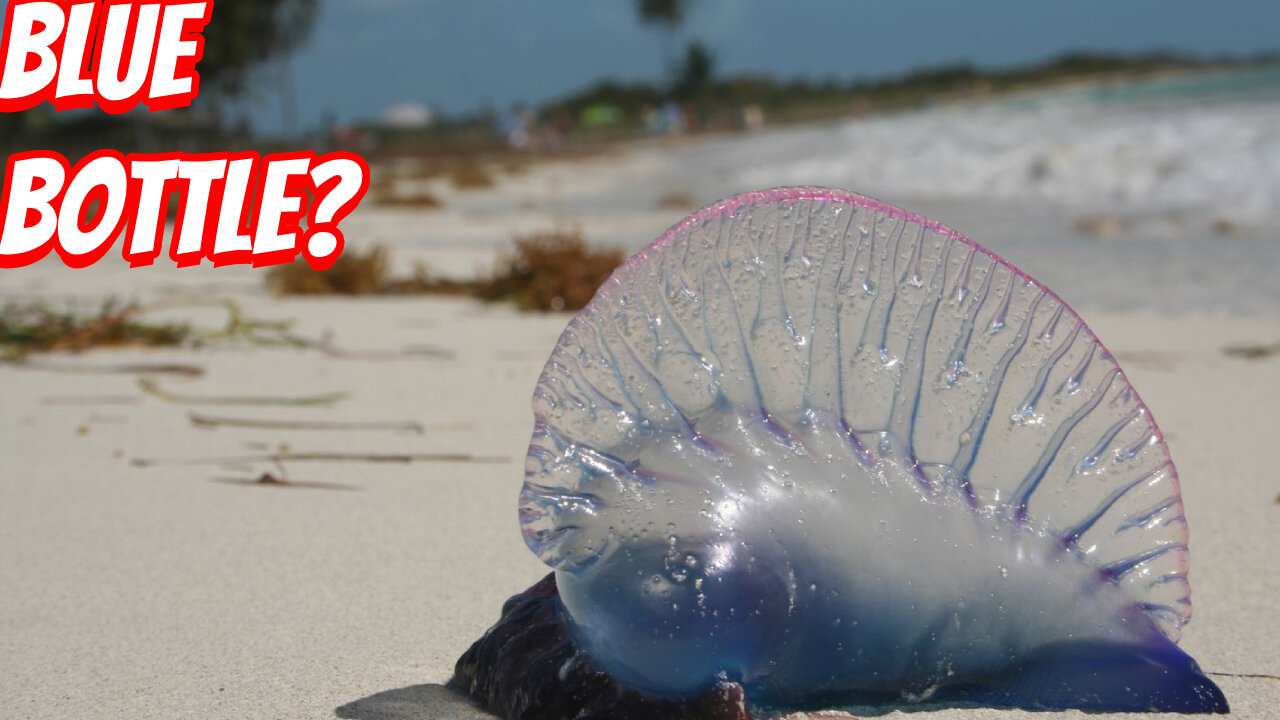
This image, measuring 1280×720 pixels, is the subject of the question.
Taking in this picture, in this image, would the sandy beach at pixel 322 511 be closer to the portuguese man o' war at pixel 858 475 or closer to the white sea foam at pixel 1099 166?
the portuguese man o' war at pixel 858 475

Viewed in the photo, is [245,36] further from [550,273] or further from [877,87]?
[877,87]

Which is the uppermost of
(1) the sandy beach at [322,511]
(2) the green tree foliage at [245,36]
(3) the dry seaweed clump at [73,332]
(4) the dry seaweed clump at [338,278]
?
(2) the green tree foliage at [245,36]

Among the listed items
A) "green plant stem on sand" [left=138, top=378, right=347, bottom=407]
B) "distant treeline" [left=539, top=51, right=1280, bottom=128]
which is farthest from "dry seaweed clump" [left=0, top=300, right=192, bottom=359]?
"distant treeline" [left=539, top=51, right=1280, bottom=128]

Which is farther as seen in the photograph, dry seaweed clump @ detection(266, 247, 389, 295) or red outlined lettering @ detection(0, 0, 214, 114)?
dry seaweed clump @ detection(266, 247, 389, 295)

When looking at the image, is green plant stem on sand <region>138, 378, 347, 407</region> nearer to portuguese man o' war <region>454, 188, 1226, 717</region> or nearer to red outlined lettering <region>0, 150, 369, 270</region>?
red outlined lettering <region>0, 150, 369, 270</region>

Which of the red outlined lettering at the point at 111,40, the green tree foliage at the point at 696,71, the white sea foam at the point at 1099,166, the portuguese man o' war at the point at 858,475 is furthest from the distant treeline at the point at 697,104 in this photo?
the portuguese man o' war at the point at 858,475

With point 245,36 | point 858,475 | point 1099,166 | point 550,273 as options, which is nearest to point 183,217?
point 550,273

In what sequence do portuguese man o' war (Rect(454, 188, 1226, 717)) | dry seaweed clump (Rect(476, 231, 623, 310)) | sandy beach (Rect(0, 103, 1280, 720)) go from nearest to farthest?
portuguese man o' war (Rect(454, 188, 1226, 717))
sandy beach (Rect(0, 103, 1280, 720))
dry seaweed clump (Rect(476, 231, 623, 310))
